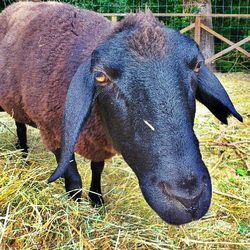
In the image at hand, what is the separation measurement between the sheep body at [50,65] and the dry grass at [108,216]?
41cm

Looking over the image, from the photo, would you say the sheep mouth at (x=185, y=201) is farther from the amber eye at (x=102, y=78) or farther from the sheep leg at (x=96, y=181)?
the sheep leg at (x=96, y=181)

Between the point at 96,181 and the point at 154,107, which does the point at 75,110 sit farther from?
the point at 96,181

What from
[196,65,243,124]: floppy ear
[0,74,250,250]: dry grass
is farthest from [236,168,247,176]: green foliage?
[196,65,243,124]: floppy ear

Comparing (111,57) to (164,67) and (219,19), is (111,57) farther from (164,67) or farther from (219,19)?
(219,19)

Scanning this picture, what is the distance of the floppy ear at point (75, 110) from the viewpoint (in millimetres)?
2701

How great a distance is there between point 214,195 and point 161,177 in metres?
2.17

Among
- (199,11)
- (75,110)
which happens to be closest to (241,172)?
(75,110)

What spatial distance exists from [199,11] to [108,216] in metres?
8.48

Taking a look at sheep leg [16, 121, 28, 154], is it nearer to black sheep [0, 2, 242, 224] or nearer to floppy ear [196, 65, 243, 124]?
black sheep [0, 2, 242, 224]

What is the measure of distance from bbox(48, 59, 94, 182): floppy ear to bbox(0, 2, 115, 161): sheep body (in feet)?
1.32

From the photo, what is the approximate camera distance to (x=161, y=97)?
7.97 feet

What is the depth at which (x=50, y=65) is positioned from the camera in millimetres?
3531

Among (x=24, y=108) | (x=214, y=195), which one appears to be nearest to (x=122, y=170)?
(x=214, y=195)

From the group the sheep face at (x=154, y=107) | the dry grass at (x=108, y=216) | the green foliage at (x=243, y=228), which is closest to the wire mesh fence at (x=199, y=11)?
the dry grass at (x=108, y=216)
